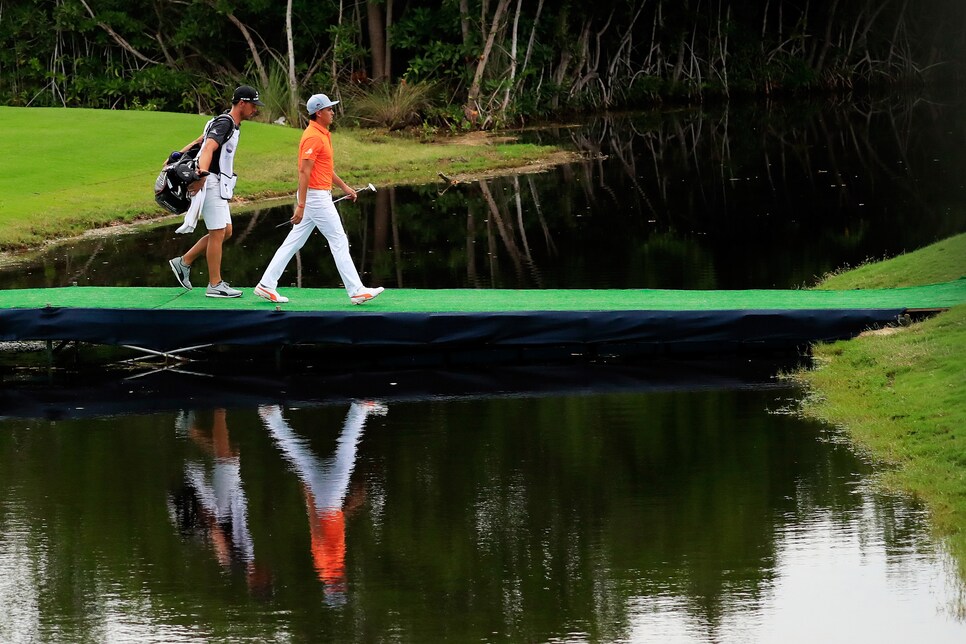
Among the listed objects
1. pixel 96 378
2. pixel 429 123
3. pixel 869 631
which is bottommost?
pixel 869 631

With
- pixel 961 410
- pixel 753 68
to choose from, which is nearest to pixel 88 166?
pixel 961 410

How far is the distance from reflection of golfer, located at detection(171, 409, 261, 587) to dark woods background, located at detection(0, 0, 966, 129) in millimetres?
24179

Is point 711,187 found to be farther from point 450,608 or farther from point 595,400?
point 450,608

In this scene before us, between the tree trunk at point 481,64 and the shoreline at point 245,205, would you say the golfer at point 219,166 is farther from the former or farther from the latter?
the tree trunk at point 481,64

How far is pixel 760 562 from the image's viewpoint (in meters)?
7.75

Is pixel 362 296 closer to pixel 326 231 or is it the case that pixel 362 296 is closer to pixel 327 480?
pixel 326 231

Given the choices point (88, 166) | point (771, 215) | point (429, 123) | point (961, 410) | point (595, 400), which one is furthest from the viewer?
point (429, 123)

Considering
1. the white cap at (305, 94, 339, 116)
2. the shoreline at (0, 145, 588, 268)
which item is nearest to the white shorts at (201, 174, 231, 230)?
the white cap at (305, 94, 339, 116)

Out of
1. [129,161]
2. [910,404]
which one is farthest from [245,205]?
[910,404]

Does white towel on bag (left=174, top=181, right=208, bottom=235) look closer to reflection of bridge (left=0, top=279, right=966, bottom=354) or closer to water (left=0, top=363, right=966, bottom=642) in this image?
reflection of bridge (left=0, top=279, right=966, bottom=354)

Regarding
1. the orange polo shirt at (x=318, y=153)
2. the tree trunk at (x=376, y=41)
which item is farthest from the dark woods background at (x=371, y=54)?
the orange polo shirt at (x=318, y=153)

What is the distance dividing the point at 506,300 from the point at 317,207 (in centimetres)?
185

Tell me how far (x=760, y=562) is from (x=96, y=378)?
6.58 m

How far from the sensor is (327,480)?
936 centimetres
